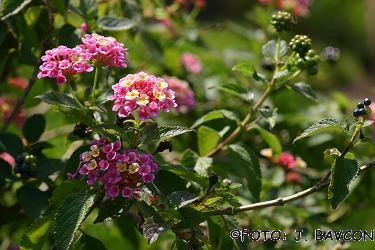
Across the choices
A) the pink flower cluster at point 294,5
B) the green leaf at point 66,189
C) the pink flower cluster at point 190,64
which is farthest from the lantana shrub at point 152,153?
the pink flower cluster at point 294,5

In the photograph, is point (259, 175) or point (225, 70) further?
point (225, 70)

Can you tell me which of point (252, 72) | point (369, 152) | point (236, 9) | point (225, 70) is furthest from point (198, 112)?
point (236, 9)

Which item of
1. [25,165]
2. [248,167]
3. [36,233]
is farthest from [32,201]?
[248,167]

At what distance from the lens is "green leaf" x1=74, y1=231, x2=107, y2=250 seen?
116cm

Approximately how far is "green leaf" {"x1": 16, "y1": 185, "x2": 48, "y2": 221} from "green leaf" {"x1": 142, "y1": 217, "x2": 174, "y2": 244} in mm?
454

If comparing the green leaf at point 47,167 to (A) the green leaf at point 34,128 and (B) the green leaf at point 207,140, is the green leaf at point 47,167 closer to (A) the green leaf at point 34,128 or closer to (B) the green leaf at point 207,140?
(A) the green leaf at point 34,128

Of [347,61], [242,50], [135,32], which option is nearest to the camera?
[135,32]

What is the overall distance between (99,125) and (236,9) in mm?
8145

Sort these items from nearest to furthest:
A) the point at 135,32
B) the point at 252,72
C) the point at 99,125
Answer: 1. the point at 99,125
2. the point at 252,72
3. the point at 135,32

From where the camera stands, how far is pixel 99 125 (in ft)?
3.43

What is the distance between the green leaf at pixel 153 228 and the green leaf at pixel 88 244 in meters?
0.18

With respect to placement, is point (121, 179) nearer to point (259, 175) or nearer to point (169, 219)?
point (169, 219)

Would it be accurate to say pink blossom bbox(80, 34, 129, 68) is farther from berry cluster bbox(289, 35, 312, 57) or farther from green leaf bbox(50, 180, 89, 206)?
berry cluster bbox(289, 35, 312, 57)

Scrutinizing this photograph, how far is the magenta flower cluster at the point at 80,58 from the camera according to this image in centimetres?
113
